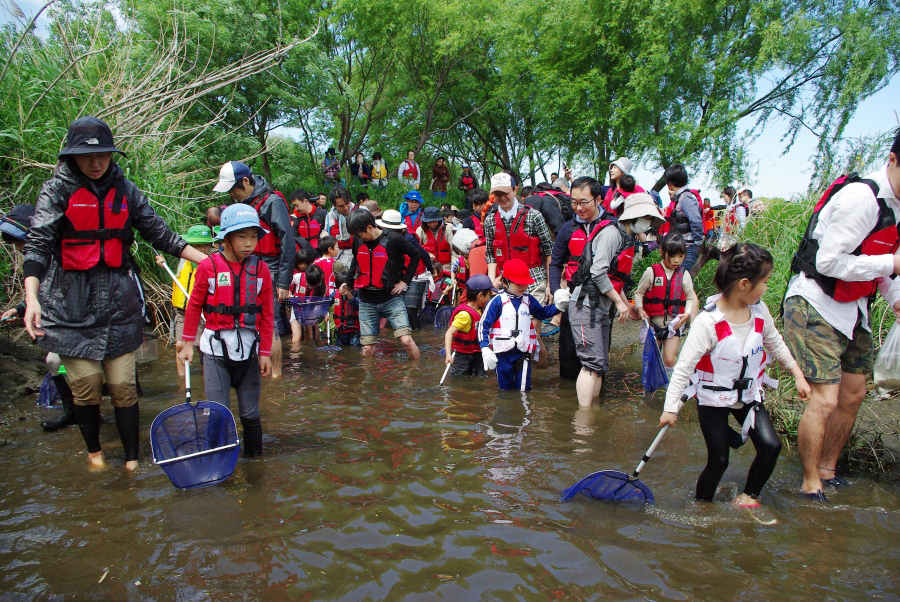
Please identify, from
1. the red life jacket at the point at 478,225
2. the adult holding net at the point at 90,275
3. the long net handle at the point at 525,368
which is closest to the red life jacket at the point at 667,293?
the long net handle at the point at 525,368

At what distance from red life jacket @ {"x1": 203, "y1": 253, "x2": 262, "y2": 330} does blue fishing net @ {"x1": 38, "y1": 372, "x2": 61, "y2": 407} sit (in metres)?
2.68

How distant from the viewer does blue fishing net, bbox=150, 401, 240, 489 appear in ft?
12.7

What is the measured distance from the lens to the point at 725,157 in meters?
17.0

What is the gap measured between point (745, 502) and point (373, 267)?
4785 millimetres

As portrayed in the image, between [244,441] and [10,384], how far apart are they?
344 centimetres

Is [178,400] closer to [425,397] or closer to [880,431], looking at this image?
[425,397]

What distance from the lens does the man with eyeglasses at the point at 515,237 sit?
698cm


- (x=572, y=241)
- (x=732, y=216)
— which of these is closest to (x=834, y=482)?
(x=572, y=241)

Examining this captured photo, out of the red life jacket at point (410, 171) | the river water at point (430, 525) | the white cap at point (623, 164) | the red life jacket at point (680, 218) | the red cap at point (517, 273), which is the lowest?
the river water at point (430, 525)

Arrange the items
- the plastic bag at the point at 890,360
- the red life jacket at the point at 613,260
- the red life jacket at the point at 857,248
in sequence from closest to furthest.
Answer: the red life jacket at the point at 857,248 → the plastic bag at the point at 890,360 → the red life jacket at the point at 613,260

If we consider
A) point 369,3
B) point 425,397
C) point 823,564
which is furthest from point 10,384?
point 369,3

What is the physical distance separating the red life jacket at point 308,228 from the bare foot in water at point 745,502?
27.5ft

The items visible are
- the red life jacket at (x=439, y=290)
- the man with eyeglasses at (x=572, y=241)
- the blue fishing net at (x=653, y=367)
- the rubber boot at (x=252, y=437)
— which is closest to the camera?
the rubber boot at (x=252, y=437)

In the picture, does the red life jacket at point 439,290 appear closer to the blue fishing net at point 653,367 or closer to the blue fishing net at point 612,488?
the blue fishing net at point 653,367
